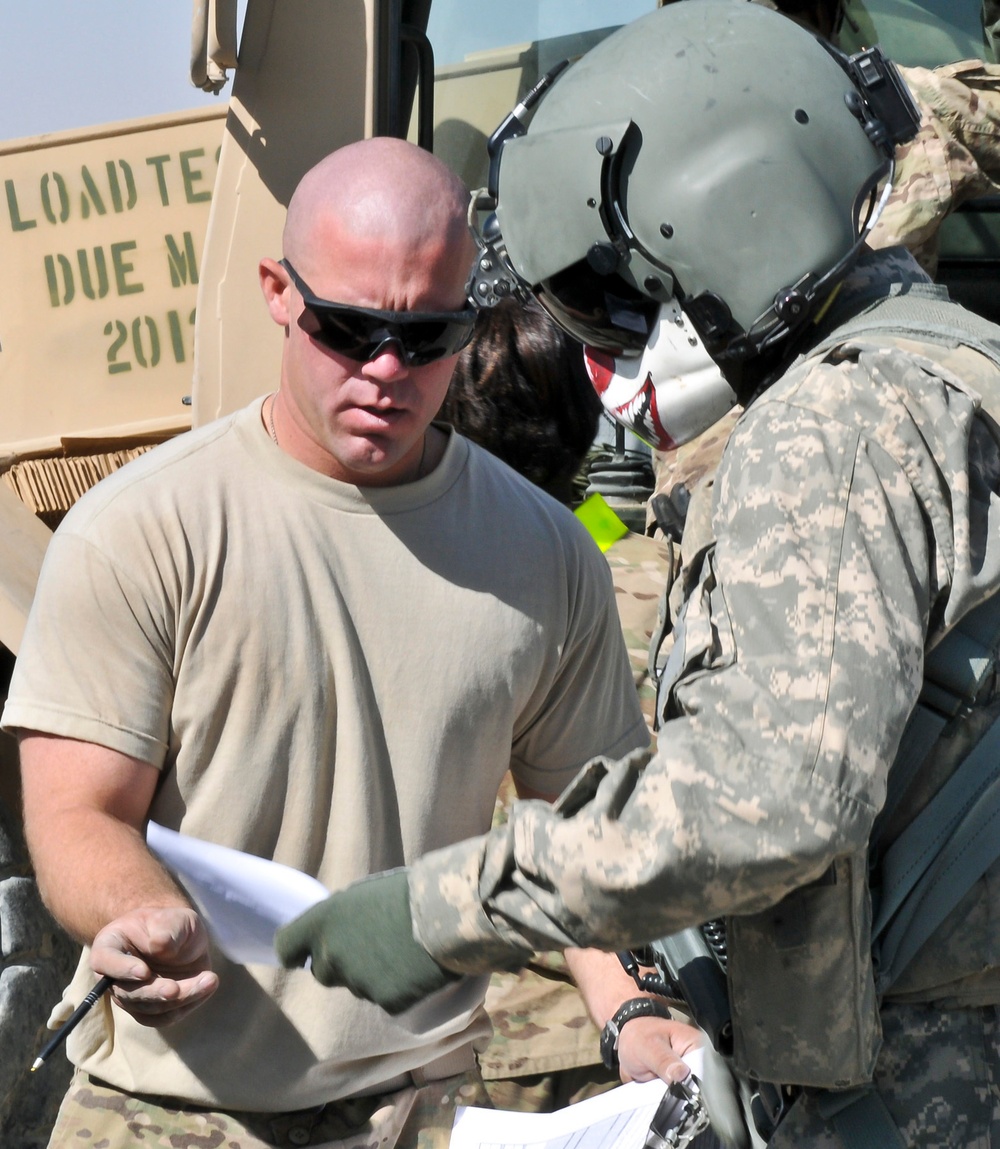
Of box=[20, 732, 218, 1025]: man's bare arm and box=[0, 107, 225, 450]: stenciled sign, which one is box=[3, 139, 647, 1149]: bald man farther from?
box=[0, 107, 225, 450]: stenciled sign

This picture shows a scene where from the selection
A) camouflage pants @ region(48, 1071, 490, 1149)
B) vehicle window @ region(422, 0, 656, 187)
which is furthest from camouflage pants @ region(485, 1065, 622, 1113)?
vehicle window @ region(422, 0, 656, 187)

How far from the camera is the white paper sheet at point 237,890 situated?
1720mm

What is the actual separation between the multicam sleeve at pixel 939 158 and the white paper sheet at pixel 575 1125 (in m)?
2.28

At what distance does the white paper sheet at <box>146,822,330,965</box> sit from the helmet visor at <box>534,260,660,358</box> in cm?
73

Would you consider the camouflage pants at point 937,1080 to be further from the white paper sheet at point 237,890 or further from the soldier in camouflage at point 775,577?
the white paper sheet at point 237,890

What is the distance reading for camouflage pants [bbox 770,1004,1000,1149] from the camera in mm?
1606

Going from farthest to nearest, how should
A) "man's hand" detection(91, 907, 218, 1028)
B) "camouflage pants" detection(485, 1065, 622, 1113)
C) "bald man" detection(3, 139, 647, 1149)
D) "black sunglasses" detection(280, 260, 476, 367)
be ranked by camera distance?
"camouflage pants" detection(485, 1065, 622, 1113)
"black sunglasses" detection(280, 260, 476, 367)
"bald man" detection(3, 139, 647, 1149)
"man's hand" detection(91, 907, 218, 1028)

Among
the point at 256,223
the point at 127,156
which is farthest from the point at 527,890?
the point at 127,156

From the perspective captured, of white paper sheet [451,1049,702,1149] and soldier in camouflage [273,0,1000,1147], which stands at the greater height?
soldier in camouflage [273,0,1000,1147]

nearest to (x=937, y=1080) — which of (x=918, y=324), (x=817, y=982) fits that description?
(x=817, y=982)

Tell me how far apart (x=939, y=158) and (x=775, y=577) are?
2.60m

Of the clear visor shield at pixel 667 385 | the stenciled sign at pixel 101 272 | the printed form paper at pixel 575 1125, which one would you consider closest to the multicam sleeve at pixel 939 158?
the stenciled sign at pixel 101 272

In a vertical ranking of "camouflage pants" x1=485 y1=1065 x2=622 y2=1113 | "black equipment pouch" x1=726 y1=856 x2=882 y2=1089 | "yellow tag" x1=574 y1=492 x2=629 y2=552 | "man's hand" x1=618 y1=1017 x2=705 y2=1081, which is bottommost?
"camouflage pants" x1=485 y1=1065 x2=622 y2=1113

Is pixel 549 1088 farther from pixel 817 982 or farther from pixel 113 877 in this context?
pixel 817 982
